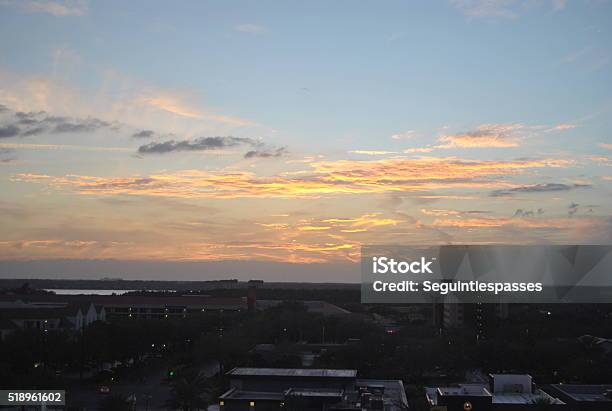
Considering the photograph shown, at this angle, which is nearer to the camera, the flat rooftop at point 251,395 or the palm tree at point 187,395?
the palm tree at point 187,395

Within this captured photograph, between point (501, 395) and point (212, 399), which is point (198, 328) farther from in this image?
point (501, 395)

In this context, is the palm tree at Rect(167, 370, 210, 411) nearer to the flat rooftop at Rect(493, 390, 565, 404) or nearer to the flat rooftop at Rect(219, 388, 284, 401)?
the flat rooftop at Rect(219, 388, 284, 401)

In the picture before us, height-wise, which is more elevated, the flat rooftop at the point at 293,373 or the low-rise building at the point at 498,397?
the flat rooftop at the point at 293,373

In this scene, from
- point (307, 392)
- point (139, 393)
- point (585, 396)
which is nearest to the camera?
point (307, 392)

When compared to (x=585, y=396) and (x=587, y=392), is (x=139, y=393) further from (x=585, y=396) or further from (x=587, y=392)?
(x=587, y=392)

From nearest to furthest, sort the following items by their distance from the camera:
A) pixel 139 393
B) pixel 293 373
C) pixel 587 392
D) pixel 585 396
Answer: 1. pixel 585 396
2. pixel 293 373
3. pixel 587 392
4. pixel 139 393

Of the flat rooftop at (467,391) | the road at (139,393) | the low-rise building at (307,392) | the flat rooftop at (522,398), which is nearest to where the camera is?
the low-rise building at (307,392)

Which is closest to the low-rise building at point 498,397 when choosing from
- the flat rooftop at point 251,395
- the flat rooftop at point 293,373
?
the flat rooftop at point 293,373

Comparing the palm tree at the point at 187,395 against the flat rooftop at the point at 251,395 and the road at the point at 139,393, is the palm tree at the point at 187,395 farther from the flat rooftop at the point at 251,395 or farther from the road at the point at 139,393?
the road at the point at 139,393

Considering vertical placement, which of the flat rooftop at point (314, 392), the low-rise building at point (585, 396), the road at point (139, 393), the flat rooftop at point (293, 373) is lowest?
the road at point (139, 393)

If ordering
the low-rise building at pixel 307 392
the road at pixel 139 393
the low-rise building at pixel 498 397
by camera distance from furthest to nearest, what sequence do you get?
the road at pixel 139 393 → the low-rise building at pixel 307 392 → the low-rise building at pixel 498 397

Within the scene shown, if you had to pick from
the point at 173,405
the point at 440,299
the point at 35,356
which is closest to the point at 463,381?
the point at 173,405

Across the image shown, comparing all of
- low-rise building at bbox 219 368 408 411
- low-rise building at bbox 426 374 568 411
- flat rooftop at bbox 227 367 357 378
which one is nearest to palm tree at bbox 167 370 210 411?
low-rise building at bbox 219 368 408 411

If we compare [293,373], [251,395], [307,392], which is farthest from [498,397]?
[251,395]
